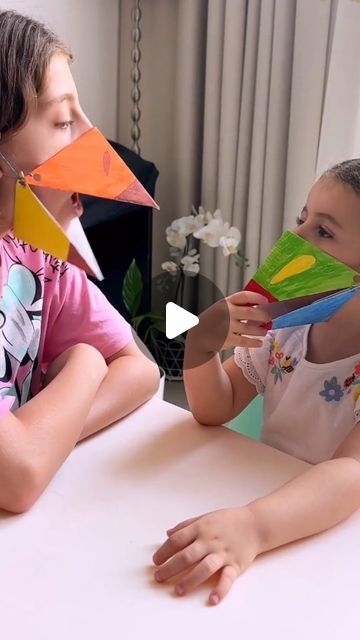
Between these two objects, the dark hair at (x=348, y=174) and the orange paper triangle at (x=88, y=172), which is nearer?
the orange paper triangle at (x=88, y=172)

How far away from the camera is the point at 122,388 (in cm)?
95

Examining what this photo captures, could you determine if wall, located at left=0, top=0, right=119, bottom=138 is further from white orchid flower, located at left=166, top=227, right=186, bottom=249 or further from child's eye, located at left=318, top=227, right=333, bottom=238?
child's eye, located at left=318, top=227, right=333, bottom=238

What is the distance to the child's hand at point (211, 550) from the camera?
2.14ft

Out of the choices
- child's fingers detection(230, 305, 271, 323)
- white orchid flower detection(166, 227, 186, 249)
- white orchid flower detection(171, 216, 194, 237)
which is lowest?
white orchid flower detection(166, 227, 186, 249)

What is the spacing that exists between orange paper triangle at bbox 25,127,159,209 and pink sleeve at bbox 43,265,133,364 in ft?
1.06

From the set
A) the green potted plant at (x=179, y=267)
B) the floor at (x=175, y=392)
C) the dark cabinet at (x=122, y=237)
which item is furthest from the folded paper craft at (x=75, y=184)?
the green potted plant at (x=179, y=267)

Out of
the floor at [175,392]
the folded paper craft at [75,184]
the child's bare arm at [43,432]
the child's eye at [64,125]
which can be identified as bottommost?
the floor at [175,392]

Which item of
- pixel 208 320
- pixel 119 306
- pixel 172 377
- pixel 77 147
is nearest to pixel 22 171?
pixel 77 147

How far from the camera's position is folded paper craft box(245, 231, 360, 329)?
65cm

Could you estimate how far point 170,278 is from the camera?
2.03 meters

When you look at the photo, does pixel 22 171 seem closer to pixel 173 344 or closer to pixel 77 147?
pixel 77 147

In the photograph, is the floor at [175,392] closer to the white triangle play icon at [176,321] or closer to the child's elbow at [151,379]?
the child's elbow at [151,379]

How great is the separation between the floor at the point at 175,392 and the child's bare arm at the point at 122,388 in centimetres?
43
